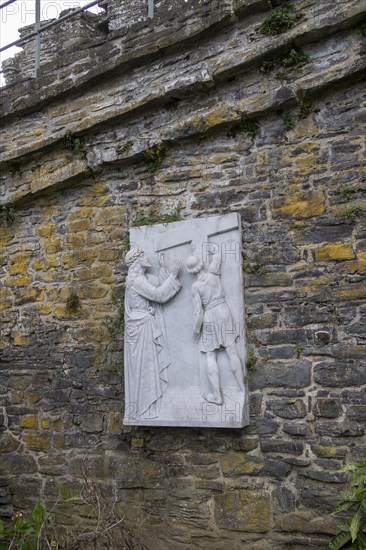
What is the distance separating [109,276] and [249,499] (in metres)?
2.18

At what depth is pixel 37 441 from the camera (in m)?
6.30

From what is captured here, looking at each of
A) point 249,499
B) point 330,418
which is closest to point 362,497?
point 330,418

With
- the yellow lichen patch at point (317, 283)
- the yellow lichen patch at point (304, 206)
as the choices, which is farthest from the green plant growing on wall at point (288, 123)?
the yellow lichen patch at point (317, 283)

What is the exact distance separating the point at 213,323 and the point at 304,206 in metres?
1.12

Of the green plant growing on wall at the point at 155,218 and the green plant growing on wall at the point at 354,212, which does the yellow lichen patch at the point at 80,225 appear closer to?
the green plant growing on wall at the point at 155,218

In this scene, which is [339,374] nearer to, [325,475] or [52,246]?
[325,475]

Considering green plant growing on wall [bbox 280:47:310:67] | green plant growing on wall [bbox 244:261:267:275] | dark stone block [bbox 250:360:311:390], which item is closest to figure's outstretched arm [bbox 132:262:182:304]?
green plant growing on wall [bbox 244:261:267:275]

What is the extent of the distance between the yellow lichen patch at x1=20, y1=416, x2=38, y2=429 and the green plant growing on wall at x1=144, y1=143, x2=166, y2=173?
2458 millimetres

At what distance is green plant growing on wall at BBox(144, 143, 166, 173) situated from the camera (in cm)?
594

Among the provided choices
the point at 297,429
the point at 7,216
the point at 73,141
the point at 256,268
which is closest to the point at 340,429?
the point at 297,429

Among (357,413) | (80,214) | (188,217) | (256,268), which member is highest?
(80,214)

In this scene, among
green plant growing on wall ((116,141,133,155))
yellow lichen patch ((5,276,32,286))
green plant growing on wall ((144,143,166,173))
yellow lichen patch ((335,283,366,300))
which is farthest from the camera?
yellow lichen patch ((5,276,32,286))

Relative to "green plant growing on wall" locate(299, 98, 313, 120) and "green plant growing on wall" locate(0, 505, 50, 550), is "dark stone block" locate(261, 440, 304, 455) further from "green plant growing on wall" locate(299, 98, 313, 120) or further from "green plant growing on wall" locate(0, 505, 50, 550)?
"green plant growing on wall" locate(299, 98, 313, 120)

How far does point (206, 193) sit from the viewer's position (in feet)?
18.8
